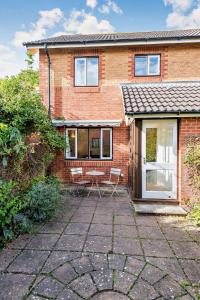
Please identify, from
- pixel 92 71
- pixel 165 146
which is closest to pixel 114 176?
pixel 165 146

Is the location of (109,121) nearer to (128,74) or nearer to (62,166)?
(128,74)

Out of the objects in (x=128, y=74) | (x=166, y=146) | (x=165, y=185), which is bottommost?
(x=165, y=185)

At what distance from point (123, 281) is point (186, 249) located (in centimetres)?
190

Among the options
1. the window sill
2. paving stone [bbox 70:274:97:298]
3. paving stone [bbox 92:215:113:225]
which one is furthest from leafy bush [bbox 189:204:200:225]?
the window sill

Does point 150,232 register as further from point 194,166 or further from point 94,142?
point 94,142

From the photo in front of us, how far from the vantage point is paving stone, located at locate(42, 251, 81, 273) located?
3670mm

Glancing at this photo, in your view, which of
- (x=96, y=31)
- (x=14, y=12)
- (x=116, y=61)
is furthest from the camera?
(x=96, y=31)

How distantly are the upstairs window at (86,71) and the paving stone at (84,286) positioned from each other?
373 inches

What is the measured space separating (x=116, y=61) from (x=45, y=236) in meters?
9.29

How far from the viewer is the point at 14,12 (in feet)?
32.1

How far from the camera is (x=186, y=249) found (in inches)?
173

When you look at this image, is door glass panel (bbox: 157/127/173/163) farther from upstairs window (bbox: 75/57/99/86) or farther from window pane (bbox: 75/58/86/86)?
window pane (bbox: 75/58/86/86)

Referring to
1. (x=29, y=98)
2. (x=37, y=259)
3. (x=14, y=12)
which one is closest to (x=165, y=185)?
(x=37, y=259)

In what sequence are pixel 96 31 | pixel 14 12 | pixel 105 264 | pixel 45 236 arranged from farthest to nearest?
pixel 96 31
pixel 14 12
pixel 45 236
pixel 105 264
